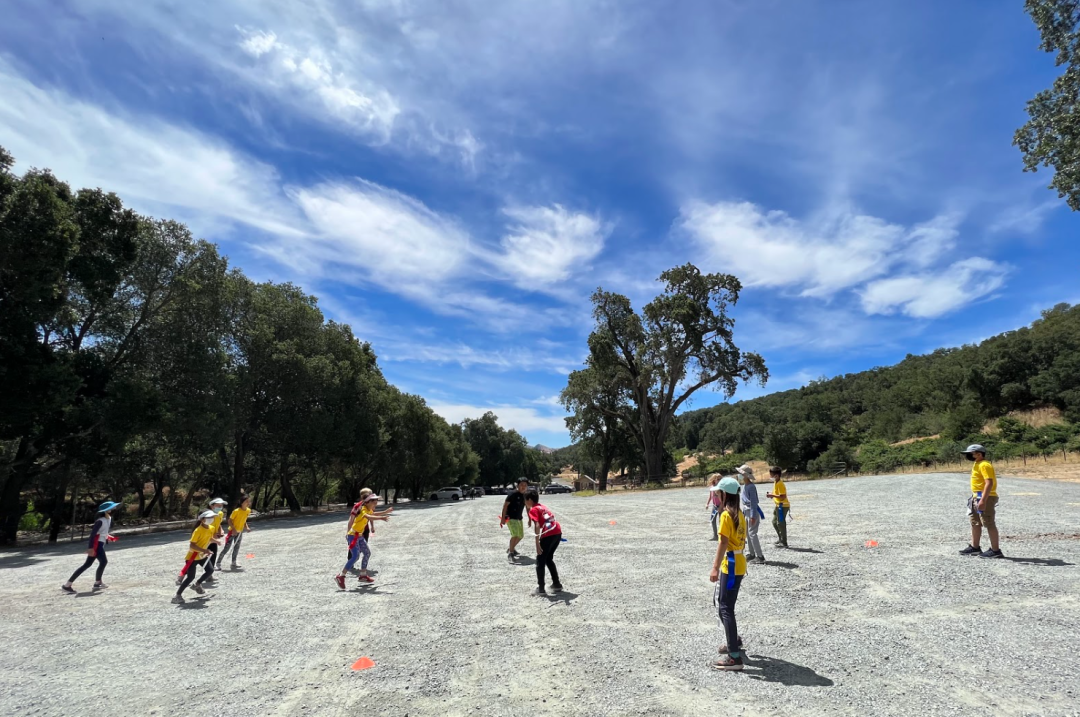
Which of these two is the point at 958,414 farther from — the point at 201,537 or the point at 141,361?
the point at 141,361

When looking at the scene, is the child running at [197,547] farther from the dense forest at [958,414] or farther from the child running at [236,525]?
the dense forest at [958,414]

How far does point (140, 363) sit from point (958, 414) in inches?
2496

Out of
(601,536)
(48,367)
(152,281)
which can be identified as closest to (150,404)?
(48,367)

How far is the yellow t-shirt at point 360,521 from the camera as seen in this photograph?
9.34m

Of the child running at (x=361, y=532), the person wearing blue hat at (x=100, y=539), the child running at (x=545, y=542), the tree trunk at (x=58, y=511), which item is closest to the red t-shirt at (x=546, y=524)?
the child running at (x=545, y=542)

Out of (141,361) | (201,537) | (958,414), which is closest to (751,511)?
(201,537)

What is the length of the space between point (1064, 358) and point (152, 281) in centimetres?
7885

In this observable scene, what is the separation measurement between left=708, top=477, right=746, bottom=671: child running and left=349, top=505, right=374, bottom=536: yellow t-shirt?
655 cm

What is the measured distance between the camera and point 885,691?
4406 millimetres

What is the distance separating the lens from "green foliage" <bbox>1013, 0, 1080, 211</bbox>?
45.6 ft

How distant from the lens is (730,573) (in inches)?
194

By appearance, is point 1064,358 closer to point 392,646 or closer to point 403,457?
point 403,457

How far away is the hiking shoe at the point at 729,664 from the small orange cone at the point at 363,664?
342 centimetres

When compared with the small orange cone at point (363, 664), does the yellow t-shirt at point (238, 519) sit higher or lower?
higher
